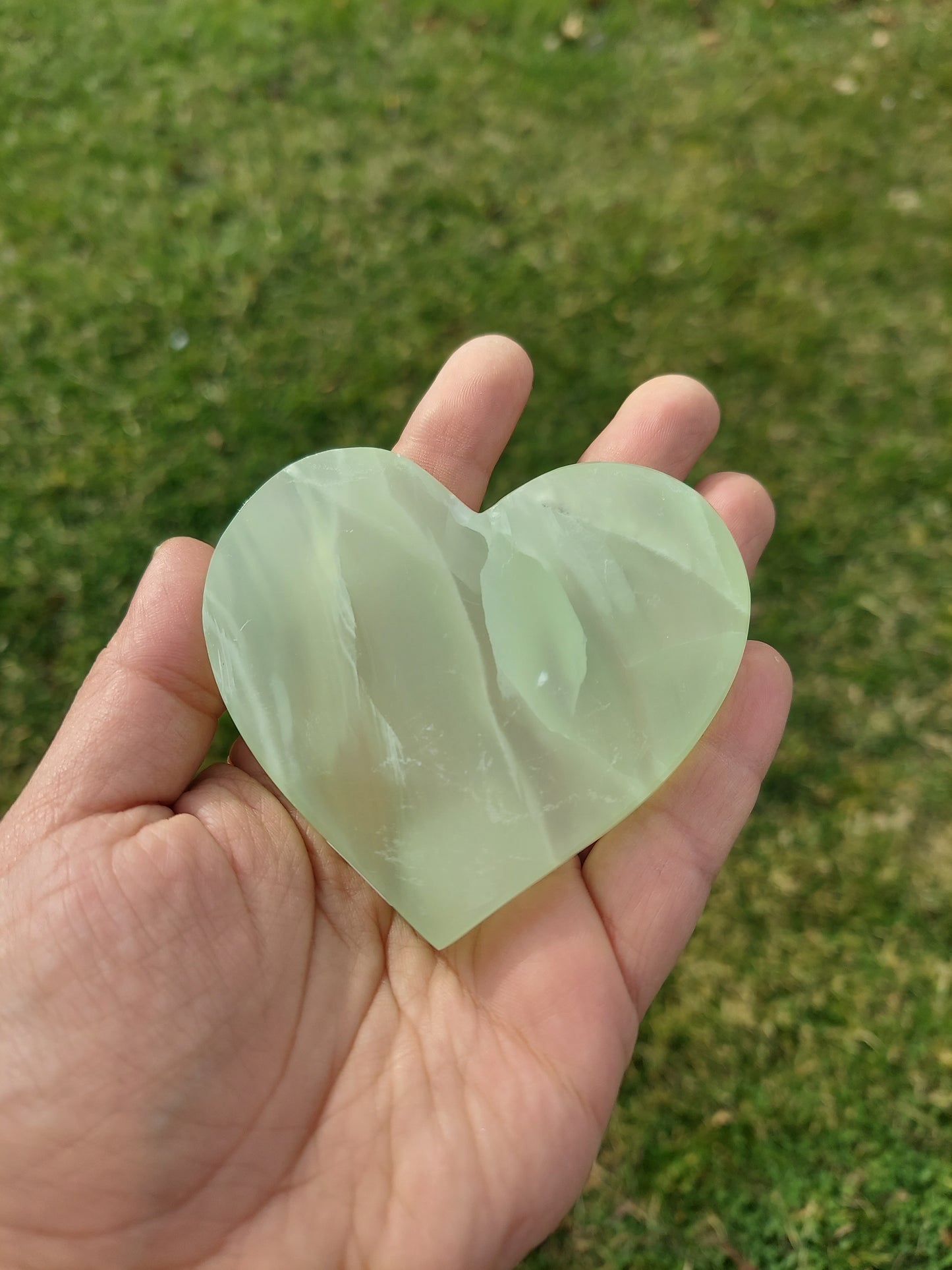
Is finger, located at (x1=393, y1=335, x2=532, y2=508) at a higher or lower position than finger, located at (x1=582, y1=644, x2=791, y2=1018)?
higher

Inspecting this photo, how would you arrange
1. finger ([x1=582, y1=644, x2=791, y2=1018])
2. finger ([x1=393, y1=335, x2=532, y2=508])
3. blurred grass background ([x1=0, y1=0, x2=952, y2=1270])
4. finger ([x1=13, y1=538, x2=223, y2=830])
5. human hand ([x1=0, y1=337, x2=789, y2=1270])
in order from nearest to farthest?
1. human hand ([x1=0, y1=337, x2=789, y2=1270])
2. finger ([x1=13, y1=538, x2=223, y2=830])
3. finger ([x1=582, y1=644, x2=791, y2=1018])
4. finger ([x1=393, y1=335, x2=532, y2=508])
5. blurred grass background ([x1=0, y1=0, x2=952, y2=1270])

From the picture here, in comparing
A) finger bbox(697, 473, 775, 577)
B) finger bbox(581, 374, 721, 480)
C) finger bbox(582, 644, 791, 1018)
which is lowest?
finger bbox(582, 644, 791, 1018)

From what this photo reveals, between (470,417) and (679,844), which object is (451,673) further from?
(470,417)

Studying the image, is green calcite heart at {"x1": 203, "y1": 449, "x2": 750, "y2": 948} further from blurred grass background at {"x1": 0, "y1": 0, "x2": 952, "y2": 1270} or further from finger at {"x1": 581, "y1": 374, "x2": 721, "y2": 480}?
blurred grass background at {"x1": 0, "y1": 0, "x2": 952, "y2": 1270}

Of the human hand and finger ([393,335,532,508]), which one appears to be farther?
finger ([393,335,532,508])

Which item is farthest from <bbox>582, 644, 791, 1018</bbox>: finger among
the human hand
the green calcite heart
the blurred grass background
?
the blurred grass background

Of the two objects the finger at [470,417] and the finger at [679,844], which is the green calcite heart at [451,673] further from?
the finger at [470,417]

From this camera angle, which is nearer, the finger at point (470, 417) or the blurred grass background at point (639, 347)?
the finger at point (470, 417)

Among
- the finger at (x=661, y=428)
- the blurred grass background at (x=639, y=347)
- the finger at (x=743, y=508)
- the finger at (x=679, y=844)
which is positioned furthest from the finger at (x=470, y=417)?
the finger at (x=679, y=844)
